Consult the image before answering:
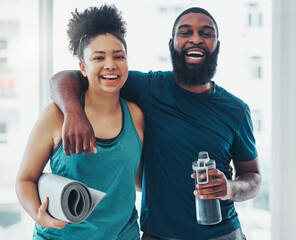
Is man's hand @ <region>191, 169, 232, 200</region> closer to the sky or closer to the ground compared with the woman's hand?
closer to the sky

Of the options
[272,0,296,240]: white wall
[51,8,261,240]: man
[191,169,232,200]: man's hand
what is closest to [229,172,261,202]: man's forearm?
[51,8,261,240]: man

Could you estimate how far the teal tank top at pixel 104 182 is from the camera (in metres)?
1.00

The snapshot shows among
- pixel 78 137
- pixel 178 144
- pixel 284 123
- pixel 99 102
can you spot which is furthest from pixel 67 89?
pixel 284 123

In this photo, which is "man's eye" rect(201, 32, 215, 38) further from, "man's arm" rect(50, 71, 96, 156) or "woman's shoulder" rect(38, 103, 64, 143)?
"woman's shoulder" rect(38, 103, 64, 143)

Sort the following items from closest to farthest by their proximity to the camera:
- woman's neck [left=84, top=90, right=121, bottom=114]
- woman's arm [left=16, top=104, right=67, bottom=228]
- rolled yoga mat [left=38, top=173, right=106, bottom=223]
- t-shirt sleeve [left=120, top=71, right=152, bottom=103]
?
rolled yoga mat [left=38, top=173, right=106, bottom=223] < woman's arm [left=16, top=104, right=67, bottom=228] < woman's neck [left=84, top=90, right=121, bottom=114] < t-shirt sleeve [left=120, top=71, right=152, bottom=103]

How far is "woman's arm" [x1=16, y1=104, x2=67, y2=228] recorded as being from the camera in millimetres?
966

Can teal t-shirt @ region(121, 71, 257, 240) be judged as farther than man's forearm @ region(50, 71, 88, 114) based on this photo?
Yes

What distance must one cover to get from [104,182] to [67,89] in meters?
0.32

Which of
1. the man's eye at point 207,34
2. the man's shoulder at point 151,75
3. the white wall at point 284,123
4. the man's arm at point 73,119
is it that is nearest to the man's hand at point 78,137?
the man's arm at point 73,119

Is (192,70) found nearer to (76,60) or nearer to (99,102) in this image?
(99,102)

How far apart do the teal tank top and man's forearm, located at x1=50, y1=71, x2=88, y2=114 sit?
0.12m

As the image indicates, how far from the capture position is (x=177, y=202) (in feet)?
3.86

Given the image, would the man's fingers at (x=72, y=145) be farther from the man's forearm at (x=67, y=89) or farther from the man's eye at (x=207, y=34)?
the man's eye at (x=207, y=34)

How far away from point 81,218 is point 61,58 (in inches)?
37.3
